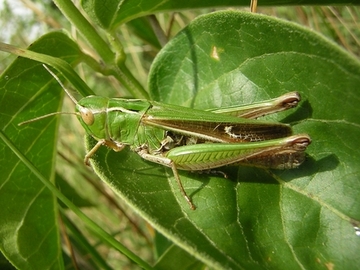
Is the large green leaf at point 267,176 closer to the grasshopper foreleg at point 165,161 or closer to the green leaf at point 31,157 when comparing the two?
the grasshopper foreleg at point 165,161

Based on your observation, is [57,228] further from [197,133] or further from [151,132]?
[197,133]

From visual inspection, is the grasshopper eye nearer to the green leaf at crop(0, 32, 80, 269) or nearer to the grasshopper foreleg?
the green leaf at crop(0, 32, 80, 269)

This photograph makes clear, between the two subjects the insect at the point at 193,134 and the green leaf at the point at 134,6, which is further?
the green leaf at the point at 134,6

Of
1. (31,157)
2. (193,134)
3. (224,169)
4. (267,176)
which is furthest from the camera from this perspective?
(31,157)

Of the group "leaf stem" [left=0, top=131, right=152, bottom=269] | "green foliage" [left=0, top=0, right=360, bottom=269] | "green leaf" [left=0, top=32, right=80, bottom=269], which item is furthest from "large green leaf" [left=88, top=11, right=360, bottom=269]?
"green leaf" [left=0, top=32, right=80, bottom=269]

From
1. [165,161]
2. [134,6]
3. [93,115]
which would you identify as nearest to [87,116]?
[93,115]

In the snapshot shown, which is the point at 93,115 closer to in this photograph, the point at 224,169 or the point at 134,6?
the point at 134,6

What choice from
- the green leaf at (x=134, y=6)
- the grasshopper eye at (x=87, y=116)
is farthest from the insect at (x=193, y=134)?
the green leaf at (x=134, y=6)
